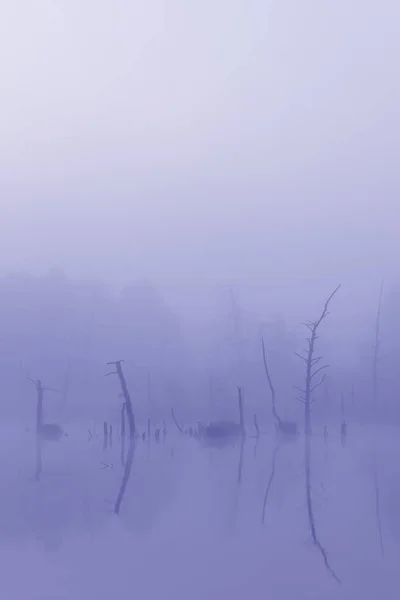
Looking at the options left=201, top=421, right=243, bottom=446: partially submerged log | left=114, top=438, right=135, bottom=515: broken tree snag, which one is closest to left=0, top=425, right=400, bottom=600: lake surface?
left=114, top=438, right=135, bottom=515: broken tree snag

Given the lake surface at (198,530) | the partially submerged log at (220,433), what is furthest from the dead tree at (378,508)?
the partially submerged log at (220,433)

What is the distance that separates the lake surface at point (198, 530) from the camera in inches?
448

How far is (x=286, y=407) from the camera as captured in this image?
5750 centimetres

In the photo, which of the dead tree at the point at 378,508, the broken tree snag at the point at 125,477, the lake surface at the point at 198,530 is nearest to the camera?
the lake surface at the point at 198,530

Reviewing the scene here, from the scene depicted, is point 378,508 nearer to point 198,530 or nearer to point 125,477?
point 198,530

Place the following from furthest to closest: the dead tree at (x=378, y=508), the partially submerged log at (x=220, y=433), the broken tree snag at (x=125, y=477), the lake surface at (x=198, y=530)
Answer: the partially submerged log at (x=220, y=433) < the broken tree snag at (x=125, y=477) < the dead tree at (x=378, y=508) < the lake surface at (x=198, y=530)

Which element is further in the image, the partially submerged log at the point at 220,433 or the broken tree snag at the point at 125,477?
the partially submerged log at the point at 220,433

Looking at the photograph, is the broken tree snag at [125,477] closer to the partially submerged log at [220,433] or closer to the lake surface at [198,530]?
the lake surface at [198,530]

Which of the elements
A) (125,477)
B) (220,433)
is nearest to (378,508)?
(125,477)

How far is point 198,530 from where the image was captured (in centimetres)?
1565

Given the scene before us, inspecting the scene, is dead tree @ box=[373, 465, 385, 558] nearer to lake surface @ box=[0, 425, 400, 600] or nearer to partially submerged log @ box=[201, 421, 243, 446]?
lake surface @ box=[0, 425, 400, 600]

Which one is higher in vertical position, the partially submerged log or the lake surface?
the lake surface

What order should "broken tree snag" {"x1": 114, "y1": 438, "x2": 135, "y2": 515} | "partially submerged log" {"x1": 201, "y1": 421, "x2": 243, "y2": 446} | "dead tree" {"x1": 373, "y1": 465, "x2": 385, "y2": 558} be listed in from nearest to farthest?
"dead tree" {"x1": 373, "y1": 465, "x2": 385, "y2": 558} → "broken tree snag" {"x1": 114, "y1": 438, "x2": 135, "y2": 515} → "partially submerged log" {"x1": 201, "y1": 421, "x2": 243, "y2": 446}

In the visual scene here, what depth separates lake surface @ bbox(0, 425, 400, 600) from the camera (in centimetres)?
1139
